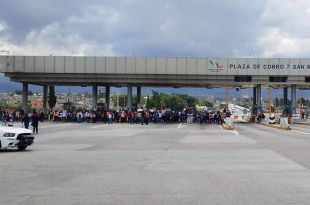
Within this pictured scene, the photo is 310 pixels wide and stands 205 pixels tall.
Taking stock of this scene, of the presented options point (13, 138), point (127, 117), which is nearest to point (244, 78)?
point (127, 117)

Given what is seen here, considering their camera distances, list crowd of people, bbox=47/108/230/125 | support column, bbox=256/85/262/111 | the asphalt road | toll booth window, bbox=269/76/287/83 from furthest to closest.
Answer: support column, bbox=256/85/262/111 → toll booth window, bbox=269/76/287/83 → crowd of people, bbox=47/108/230/125 → the asphalt road

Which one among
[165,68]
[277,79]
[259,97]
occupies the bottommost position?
[259,97]

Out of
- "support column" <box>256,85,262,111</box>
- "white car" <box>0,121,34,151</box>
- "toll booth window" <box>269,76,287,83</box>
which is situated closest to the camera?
"white car" <box>0,121,34,151</box>

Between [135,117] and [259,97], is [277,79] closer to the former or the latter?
[259,97]

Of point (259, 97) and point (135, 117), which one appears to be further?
point (259, 97)

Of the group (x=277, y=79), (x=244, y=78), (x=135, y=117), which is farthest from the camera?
(x=277, y=79)

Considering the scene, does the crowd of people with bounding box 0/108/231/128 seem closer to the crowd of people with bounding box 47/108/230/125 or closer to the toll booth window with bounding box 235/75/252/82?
the crowd of people with bounding box 47/108/230/125

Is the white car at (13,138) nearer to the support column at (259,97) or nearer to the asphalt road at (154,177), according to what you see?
the asphalt road at (154,177)

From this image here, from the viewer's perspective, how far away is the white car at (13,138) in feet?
74.1

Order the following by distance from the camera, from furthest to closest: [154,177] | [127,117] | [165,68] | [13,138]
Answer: [165,68]
[127,117]
[13,138]
[154,177]

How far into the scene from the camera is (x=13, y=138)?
22672mm

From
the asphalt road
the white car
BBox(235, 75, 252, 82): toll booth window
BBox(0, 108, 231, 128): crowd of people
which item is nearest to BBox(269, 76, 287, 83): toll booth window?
BBox(235, 75, 252, 82): toll booth window

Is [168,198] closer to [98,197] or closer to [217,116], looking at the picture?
[98,197]

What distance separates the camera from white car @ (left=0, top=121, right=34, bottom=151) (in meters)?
22.6
